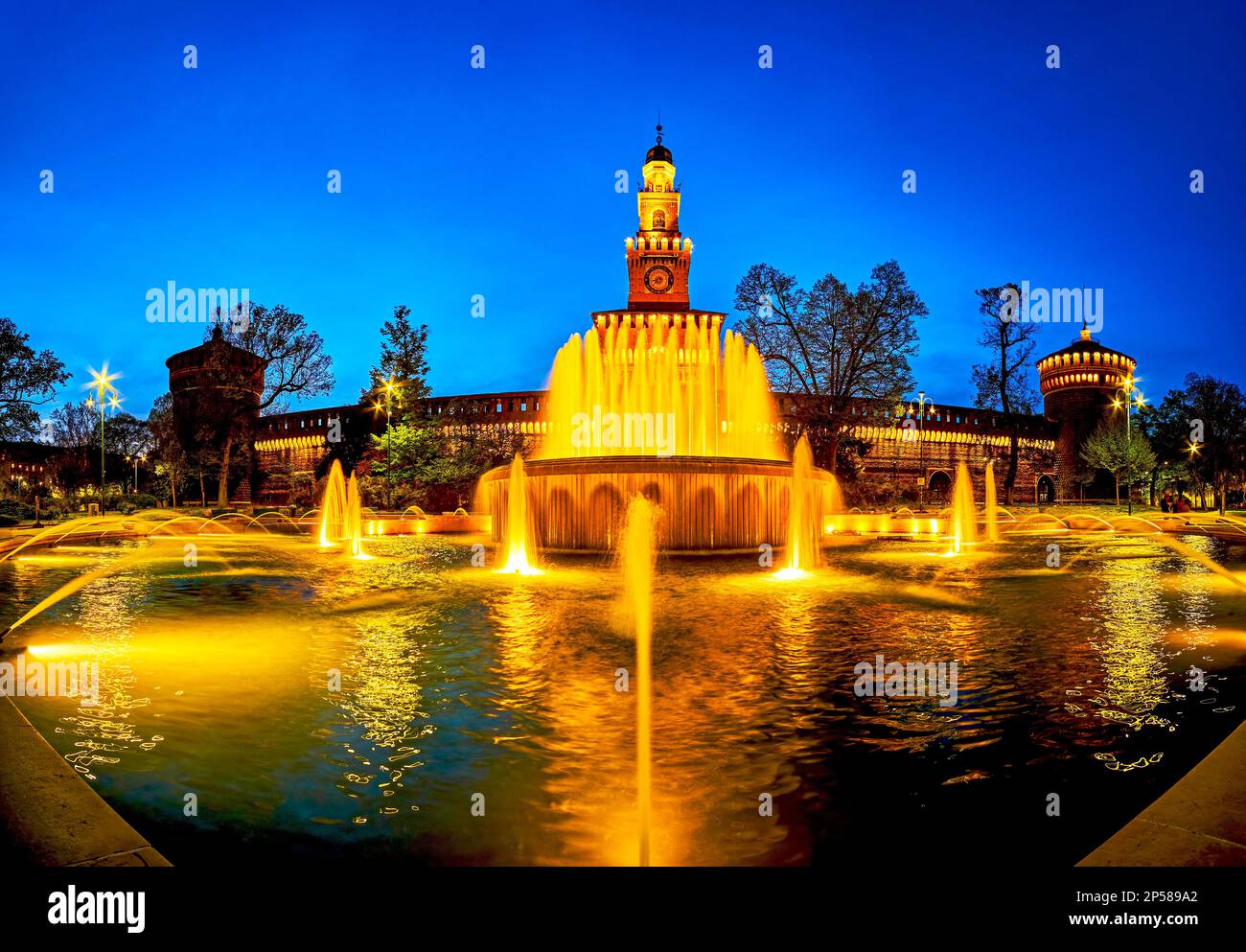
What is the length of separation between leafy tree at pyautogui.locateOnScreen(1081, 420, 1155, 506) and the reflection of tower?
3.34 metres

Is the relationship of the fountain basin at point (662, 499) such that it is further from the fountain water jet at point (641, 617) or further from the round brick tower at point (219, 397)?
the round brick tower at point (219, 397)

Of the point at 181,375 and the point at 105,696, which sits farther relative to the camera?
the point at 181,375

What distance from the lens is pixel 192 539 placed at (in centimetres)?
1839

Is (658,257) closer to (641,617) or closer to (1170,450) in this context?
(1170,450)

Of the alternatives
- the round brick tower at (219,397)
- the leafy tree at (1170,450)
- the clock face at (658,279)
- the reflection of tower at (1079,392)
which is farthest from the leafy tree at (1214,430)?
the round brick tower at (219,397)

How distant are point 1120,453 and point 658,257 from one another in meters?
45.4

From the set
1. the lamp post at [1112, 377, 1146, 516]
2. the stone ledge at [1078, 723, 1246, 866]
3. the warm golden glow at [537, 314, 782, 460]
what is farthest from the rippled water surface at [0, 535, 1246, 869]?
the lamp post at [1112, 377, 1146, 516]

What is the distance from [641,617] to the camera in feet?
21.7

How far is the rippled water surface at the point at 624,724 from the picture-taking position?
267 centimetres

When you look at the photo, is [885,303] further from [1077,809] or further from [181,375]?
[181,375]

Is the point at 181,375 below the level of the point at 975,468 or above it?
above

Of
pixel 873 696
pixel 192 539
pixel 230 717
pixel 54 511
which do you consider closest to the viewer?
pixel 230 717

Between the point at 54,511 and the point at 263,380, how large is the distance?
16.5 meters
